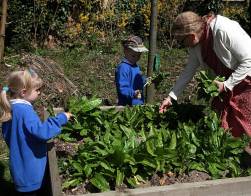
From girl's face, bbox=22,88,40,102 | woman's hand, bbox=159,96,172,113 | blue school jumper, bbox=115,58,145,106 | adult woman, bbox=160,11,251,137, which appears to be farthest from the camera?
blue school jumper, bbox=115,58,145,106

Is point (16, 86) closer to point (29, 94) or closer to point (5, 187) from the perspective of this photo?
point (29, 94)

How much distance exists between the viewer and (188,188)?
3391mm

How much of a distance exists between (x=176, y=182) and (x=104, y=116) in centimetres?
119

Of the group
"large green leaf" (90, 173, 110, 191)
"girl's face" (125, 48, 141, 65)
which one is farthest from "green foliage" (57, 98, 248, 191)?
"girl's face" (125, 48, 141, 65)

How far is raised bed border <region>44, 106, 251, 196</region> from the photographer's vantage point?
3.31m

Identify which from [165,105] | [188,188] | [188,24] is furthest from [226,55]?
[188,188]

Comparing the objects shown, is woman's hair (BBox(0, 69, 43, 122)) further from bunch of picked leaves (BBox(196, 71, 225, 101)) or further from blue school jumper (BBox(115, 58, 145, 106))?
blue school jumper (BBox(115, 58, 145, 106))

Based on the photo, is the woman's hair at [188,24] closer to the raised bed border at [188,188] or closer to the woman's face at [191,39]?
the woman's face at [191,39]

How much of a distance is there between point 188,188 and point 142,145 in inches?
23.9

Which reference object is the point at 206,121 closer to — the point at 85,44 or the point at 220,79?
the point at 220,79

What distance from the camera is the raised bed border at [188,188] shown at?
3.31m

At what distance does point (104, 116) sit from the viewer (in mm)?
4707

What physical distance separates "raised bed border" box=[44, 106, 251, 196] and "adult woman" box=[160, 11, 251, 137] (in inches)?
34.1

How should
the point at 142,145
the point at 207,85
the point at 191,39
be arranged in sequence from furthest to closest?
the point at 191,39 → the point at 207,85 → the point at 142,145
